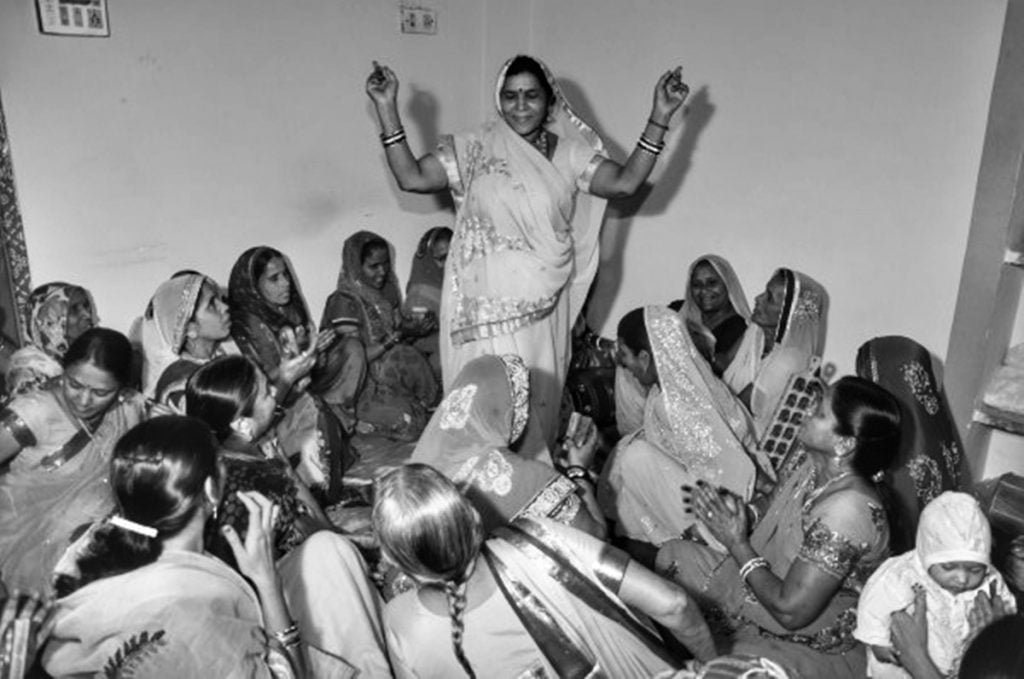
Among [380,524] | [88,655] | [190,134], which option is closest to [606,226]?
[190,134]

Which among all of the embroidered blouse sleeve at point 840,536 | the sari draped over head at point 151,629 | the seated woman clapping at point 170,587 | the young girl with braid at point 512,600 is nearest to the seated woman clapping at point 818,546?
the embroidered blouse sleeve at point 840,536

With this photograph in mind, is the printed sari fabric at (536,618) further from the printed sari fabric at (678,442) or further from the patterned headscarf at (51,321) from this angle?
the patterned headscarf at (51,321)

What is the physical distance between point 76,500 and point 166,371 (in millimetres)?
701

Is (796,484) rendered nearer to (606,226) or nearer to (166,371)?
(166,371)

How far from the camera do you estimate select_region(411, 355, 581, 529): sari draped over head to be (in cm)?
223

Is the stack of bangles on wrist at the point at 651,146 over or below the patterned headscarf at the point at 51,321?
over

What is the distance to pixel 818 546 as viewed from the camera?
215 cm

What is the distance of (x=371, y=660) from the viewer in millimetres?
2039

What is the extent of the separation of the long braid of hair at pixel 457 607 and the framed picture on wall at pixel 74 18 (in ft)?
9.41

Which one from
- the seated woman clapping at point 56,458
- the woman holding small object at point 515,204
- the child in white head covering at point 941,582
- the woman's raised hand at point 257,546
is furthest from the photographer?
the woman holding small object at point 515,204

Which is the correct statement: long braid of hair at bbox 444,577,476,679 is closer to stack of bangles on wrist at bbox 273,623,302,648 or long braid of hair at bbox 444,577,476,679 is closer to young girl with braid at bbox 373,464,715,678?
young girl with braid at bbox 373,464,715,678

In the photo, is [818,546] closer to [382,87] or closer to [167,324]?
[382,87]

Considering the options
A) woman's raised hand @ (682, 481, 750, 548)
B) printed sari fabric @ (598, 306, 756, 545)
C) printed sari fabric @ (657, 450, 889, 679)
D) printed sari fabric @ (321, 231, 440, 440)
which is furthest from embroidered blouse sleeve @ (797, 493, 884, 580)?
printed sari fabric @ (321, 231, 440, 440)

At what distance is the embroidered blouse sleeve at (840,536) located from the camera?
2.13 m
